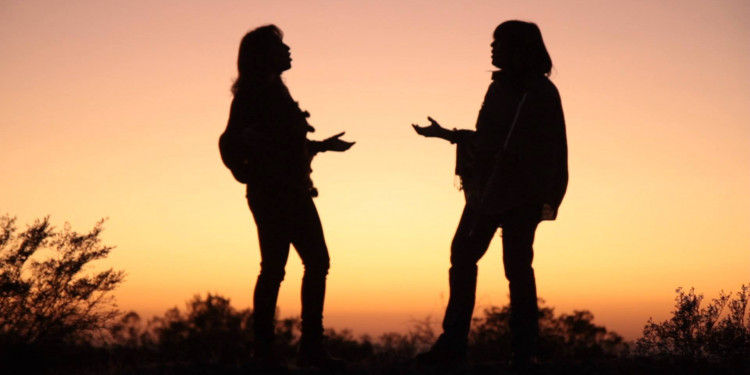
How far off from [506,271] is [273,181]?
5.81ft

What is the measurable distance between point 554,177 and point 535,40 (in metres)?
0.99

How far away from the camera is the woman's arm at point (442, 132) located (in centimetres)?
656

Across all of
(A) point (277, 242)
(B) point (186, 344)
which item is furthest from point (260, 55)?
(B) point (186, 344)

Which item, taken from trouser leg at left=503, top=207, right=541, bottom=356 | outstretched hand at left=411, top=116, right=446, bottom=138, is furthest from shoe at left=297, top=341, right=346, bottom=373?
outstretched hand at left=411, top=116, right=446, bottom=138

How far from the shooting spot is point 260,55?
21.0 ft

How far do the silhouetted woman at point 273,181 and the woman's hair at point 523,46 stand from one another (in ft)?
5.17

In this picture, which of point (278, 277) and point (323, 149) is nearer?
point (278, 277)

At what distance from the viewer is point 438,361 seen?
648 cm

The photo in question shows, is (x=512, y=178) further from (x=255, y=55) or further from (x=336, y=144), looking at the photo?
(x=255, y=55)

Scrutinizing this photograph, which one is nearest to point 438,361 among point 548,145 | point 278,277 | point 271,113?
point 278,277

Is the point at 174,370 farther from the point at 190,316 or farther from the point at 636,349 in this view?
the point at 190,316

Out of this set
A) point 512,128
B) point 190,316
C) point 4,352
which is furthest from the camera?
point 190,316

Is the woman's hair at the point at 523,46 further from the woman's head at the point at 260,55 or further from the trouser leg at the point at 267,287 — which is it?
the trouser leg at the point at 267,287

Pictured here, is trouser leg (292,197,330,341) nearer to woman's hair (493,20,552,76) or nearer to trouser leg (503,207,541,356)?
trouser leg (503,207,541,356)
